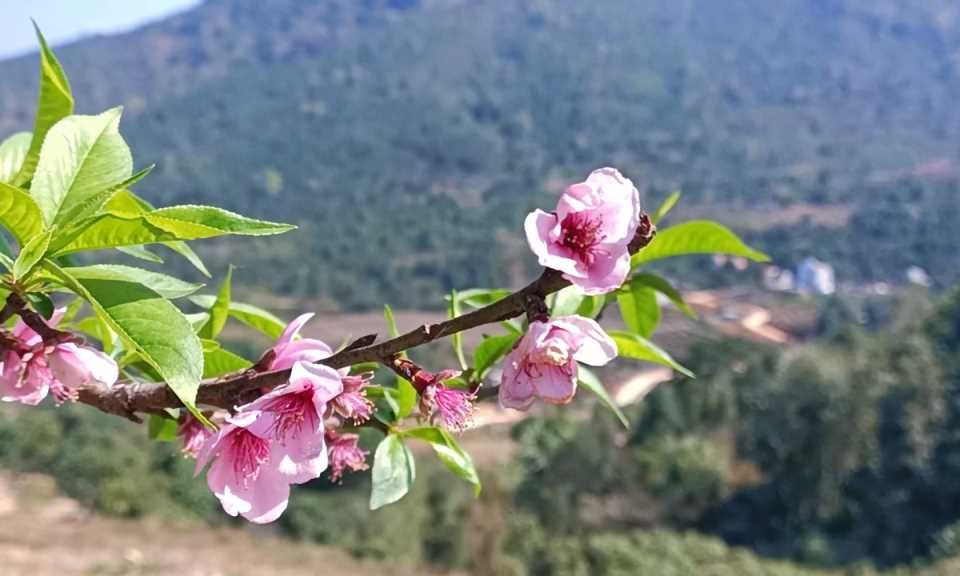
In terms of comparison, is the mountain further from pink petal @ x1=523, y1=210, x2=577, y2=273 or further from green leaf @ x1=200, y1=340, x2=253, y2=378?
pink petal @ x1=523, y1=210, x2=577, y2=273

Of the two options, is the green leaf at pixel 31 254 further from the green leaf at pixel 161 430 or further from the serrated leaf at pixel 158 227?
the green leaf at pixel 161 430

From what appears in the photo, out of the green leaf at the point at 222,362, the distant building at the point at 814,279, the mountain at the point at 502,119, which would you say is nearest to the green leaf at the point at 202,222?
the green leaf at the point at 222,362

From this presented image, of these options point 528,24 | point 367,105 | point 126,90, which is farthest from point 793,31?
point 126,90

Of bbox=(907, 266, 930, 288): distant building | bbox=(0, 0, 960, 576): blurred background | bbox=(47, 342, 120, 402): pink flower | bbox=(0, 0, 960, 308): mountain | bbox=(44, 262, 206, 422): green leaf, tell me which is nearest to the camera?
bbox=(44, 262, 206, 422): green leaf

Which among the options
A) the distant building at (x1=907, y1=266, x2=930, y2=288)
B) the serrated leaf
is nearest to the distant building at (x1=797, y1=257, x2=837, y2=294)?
the distant building at (x1=907, y1=266, x2=930, y2=288)

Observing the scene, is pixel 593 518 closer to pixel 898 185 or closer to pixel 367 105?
pixel 898 185

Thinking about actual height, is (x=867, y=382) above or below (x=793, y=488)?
above
